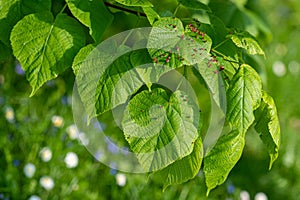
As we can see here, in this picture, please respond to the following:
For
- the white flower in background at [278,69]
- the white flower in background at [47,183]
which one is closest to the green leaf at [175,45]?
the white flower in background at [47,183]

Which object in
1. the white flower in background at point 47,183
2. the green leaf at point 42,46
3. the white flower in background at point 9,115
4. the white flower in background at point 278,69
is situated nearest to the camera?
the green leaf at point 42,46

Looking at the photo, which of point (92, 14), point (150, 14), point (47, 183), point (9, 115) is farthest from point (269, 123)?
point (9, 115)

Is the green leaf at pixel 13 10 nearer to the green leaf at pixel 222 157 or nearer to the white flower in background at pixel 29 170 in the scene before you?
the green leaf at pixel 222 157

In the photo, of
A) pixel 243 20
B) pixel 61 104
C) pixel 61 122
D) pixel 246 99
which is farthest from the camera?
pixel 61 104

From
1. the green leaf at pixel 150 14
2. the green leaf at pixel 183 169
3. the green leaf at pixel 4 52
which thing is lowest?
the green leaf at pixel 4 52

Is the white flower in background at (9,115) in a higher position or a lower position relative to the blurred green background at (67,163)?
higher

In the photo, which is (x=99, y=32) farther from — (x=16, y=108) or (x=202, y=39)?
(x=16, y=108)

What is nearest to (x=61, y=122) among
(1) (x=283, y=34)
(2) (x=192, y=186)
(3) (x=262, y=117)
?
(2) (x=192, y=186)
